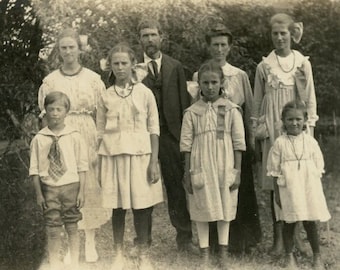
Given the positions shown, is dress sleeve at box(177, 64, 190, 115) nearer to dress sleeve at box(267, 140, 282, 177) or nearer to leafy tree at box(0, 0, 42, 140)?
dress sleeve at box(267, 140, 282, 177)

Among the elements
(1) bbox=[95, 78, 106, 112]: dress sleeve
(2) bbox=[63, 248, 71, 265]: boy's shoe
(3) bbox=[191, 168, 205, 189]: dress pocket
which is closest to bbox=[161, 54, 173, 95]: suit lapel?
(1) bbox=[95, 78, 106, 112]: dress sleeve

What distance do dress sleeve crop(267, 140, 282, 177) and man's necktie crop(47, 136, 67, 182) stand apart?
1261 mm

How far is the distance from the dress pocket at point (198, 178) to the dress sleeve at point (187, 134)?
146mm

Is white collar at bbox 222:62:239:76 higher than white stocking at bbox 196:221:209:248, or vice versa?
white collar at bbox 222:62:239:76

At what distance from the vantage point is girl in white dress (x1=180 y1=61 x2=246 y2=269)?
3162 millimetres

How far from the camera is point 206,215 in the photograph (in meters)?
3.18

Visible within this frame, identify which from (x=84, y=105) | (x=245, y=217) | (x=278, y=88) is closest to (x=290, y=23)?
(x=278, y=88)

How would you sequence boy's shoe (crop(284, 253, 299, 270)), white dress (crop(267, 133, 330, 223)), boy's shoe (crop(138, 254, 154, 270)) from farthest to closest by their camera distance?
1. boy's shoe (crop(138, 254, 154, 270))
2. boy's shoe (crop(284, 253, 299, 270))
3. white dress (crop(267, 133, 330, 223))

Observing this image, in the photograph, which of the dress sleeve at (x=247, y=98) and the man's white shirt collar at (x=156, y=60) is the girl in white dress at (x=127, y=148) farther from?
the dress sleeve at (x=247, y=98)

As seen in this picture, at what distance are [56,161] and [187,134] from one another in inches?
32.6

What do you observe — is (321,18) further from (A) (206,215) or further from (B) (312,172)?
(A) (206,215)

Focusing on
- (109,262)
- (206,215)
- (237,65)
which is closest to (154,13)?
(237,65)

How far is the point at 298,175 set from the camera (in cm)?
312

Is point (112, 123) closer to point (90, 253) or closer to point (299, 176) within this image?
point (90, 253)
